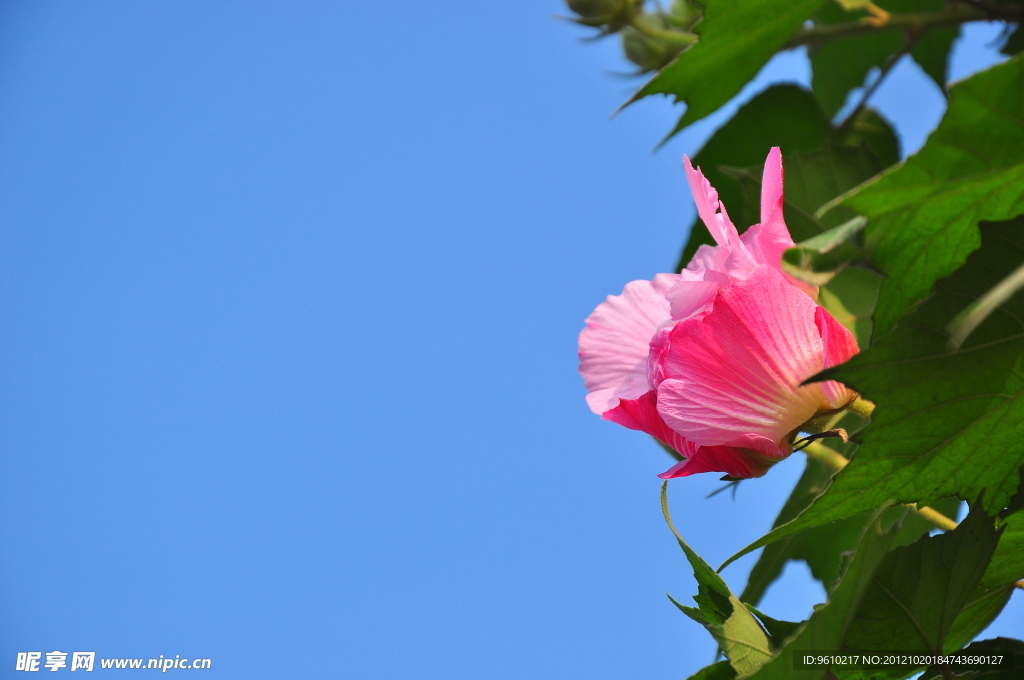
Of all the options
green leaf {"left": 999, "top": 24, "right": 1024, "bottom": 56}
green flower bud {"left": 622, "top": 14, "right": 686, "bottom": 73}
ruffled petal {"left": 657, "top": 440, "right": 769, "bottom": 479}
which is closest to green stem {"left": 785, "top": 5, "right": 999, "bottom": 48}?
green leaf {"left": 999, "top": 24, "right": 1024, "bottom": 56}

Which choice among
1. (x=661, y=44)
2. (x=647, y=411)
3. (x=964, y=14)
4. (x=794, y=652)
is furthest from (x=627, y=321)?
(x=661, y=44)

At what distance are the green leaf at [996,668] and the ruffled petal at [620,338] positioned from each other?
0.66 feet

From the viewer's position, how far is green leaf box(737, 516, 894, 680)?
1.06 feet

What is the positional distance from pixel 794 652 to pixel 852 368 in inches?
4.5

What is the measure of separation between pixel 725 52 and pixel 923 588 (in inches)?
13.4

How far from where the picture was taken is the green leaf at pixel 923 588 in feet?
1.15

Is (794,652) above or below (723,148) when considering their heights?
below

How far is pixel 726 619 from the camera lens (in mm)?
396

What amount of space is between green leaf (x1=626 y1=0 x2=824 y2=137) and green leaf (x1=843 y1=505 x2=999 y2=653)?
0.29 m

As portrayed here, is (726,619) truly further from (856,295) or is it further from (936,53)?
(936,53)

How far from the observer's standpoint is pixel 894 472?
338 mm

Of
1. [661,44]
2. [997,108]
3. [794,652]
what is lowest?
[794,652]

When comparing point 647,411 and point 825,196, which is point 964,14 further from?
point 647,411

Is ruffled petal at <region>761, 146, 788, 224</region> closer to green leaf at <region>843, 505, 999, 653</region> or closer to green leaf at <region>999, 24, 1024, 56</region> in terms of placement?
green leaf at <region>843, 505, 999, 653</region>
